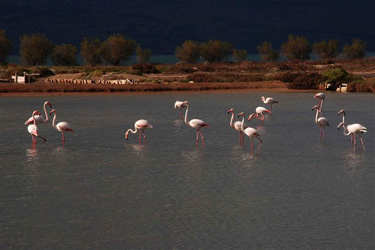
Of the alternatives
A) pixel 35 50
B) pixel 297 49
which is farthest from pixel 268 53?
pixel 35 50

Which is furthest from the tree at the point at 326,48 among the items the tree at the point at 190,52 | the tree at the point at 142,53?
the tree at the point at 142,53

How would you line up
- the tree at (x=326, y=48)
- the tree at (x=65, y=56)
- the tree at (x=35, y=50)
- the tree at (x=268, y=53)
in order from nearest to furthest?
the tree at (x=35, y=50) < the tree at (x=65, y=56) < the tree at (x=268, y=53) < the tree at (x=326, y=48)

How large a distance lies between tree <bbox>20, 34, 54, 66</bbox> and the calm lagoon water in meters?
64.3

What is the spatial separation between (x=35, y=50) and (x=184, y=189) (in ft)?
252

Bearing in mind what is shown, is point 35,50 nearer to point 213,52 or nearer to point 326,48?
point 213,52

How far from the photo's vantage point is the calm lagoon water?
11148 mm

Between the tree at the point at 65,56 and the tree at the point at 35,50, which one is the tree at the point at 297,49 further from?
the tree at the point at 35,50

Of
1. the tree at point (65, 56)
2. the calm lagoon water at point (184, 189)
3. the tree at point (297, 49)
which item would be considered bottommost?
the calm lagoon water at point (184, 189)

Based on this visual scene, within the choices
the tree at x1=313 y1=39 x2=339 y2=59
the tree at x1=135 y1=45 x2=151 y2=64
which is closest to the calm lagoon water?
the tree at x1=135 y1=45 x2=151 y2=64

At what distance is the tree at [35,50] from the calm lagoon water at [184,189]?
64337 millimetres

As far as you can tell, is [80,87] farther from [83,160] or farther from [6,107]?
[83,160]

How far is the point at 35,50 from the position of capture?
8831 centimetres

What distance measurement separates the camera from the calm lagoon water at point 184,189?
11.1 meters

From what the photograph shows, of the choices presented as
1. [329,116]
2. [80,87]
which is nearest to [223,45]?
[80,87]
